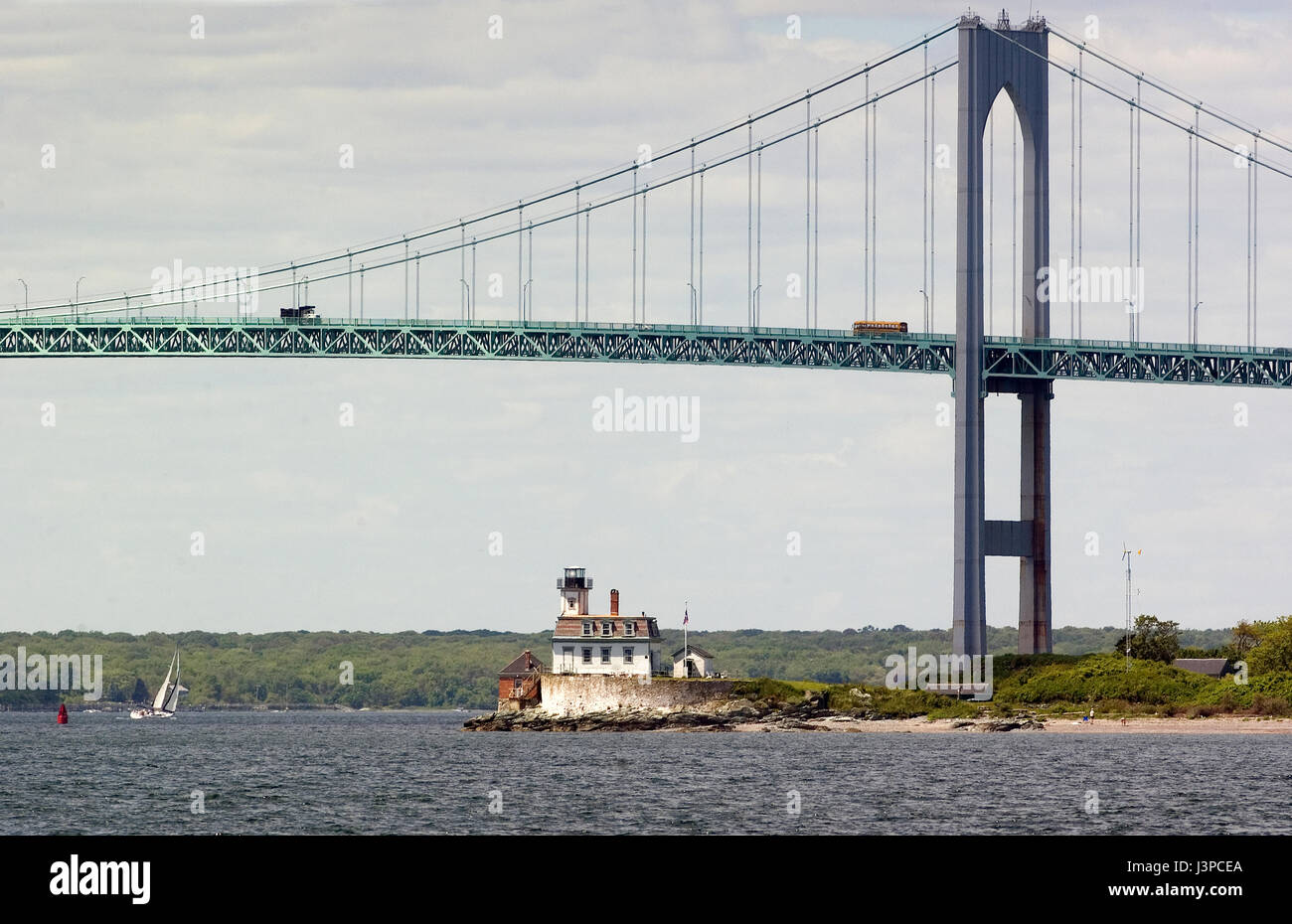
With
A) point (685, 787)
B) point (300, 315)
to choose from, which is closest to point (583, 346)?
point (300, 315)

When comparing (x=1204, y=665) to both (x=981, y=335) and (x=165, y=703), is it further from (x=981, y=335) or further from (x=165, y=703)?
(x=165, y=703)

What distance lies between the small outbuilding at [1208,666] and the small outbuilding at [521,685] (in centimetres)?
3278

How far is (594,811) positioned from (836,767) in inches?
716

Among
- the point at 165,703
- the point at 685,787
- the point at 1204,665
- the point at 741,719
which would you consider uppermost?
the point at 1204,665

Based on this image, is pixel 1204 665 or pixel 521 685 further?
pixel 521 685

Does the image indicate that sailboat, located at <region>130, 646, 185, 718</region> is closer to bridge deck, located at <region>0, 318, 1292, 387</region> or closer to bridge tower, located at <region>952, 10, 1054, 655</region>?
bridge deck, located at <region>0, 318, 1292, 387</region>

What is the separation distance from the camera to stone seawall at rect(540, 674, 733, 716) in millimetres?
97188

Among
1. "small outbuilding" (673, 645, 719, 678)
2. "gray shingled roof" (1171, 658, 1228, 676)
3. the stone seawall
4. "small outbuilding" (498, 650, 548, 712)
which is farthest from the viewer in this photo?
"small outbuilding" (673, 645, 719, 678)

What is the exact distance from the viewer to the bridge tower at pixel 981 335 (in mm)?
97562

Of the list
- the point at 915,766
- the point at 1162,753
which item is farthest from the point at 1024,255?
the point at 915,766

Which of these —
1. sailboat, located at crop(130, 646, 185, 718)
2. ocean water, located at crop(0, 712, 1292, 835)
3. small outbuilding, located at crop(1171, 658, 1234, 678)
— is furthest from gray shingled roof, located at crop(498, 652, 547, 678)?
sailboat, located at crop(130, 646, 185, 718)

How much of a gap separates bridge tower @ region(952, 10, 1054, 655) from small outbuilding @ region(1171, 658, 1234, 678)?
7.55m

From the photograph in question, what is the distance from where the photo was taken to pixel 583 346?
110 metres

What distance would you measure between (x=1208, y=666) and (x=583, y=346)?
36.8 metres
